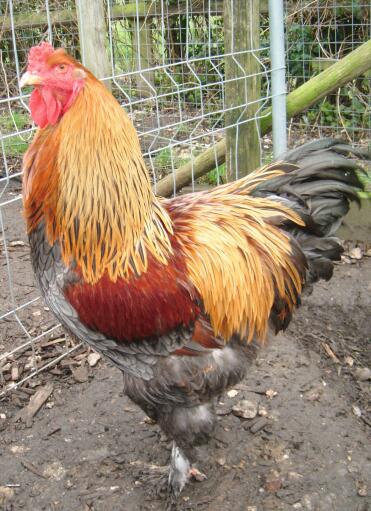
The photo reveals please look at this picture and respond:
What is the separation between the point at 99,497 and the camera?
274 centimetres

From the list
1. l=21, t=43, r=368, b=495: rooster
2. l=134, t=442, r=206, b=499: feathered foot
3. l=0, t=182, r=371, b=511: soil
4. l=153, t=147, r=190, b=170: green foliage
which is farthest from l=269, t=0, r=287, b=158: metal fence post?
l=134, t=442, r=206, b=499: feathered foot

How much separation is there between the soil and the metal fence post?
1.38m

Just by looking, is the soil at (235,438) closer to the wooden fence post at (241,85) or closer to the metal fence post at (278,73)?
the wooden fence post at (241,85)

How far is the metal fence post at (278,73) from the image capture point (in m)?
3.90

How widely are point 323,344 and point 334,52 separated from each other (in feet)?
14.2

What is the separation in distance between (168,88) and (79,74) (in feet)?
14.9

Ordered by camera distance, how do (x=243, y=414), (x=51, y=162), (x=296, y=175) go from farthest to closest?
(x=243, y=414)
(x=296, y=175)
(x=51, y=162)

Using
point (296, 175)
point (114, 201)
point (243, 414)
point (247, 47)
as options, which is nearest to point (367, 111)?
point (247, 47)

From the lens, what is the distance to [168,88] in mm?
6570

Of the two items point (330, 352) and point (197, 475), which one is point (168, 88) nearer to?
point (330, 352)

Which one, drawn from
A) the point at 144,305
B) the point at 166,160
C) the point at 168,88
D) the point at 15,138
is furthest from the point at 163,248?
the point at 15,138

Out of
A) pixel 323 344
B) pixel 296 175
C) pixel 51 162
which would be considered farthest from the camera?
pixel 323 344

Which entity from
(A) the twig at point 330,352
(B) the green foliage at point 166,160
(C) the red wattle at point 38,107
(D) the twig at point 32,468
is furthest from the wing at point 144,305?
(B) the green foliage at point 166,160

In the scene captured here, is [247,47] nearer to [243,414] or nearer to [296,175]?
[296,175]
